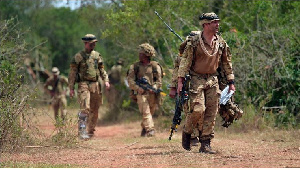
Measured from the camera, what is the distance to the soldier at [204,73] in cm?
951

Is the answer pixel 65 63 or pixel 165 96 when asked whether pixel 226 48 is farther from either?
pixel 65 63

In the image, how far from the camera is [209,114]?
9.66 meters

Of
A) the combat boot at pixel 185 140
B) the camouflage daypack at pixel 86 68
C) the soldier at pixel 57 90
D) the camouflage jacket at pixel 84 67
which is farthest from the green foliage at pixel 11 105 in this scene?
the soldier at pixel 57 90

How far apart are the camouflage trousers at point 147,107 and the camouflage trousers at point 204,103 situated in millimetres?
3990

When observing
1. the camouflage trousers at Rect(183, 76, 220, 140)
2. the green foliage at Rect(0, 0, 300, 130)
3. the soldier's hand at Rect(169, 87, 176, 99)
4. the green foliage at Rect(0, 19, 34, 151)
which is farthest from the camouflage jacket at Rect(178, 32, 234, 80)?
the green foliage at Rect(0, 0, 300, 130)

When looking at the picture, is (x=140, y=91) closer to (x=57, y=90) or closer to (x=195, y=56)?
(x=195, y=56)

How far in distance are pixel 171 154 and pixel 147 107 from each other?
14.5 ft

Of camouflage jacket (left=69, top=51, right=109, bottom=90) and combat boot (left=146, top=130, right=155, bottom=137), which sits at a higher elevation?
camouflage jacket (left=69, top=51, right=109, bottom=90)

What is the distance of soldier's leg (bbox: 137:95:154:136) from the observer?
13673 millimetres

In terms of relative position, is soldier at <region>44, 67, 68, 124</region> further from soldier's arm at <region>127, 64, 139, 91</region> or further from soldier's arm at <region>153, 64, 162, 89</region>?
soldier's arm at <region>153, 64, 162, 89</region>

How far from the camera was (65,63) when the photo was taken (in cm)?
3300

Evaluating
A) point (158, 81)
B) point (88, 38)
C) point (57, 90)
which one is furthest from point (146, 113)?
point (57, 90)

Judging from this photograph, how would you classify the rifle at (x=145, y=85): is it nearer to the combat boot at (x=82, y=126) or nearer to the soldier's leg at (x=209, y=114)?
the combat boot at (x=82, y=126)

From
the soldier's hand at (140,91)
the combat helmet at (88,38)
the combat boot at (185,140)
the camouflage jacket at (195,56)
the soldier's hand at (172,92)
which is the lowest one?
the combat boot at (185,140)
